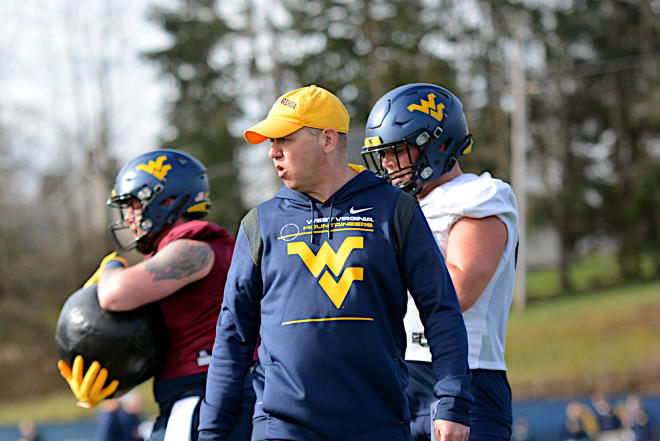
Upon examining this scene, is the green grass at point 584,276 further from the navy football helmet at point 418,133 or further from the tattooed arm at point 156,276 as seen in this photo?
the tattooed arm at point 156,276

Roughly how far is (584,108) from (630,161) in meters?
3.24

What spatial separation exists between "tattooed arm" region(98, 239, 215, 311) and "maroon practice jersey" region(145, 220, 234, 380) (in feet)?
0.23

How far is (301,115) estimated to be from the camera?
2979 millimetres

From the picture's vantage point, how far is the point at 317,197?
3.01 m

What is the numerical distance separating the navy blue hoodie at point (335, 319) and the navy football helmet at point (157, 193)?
58.3 inches

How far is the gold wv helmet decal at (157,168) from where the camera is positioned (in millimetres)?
4449

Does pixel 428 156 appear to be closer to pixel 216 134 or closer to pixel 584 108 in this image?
pixel 216 134

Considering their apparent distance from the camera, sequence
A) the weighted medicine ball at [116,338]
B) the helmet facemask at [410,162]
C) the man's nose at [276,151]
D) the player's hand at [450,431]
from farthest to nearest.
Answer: the weighted medicine ball at [116,338], the helmet facemask at [410,162], the man's nose at [276,151], the player's hand at [450,431]

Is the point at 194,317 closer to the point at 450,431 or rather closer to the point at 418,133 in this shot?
the point at 418,133

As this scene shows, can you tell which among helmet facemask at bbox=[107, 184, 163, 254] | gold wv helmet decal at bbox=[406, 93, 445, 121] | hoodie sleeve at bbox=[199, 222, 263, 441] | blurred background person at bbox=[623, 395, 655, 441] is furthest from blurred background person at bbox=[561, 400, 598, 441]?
hoodie sleeve at bbox=[199, 222, 263, 441]

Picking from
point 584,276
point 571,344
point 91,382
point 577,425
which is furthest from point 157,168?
point 584,276

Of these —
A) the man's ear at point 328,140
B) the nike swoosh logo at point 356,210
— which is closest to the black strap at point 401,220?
the nike swoosh logo at point 356,210

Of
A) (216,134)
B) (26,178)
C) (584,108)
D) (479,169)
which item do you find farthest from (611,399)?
(26,178)

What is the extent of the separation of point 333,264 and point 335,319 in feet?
0.67
